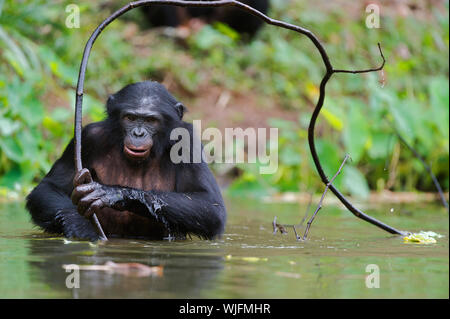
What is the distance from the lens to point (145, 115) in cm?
626

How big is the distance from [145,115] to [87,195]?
3.49ft

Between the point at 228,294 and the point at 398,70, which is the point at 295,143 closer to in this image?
the point at 398,70

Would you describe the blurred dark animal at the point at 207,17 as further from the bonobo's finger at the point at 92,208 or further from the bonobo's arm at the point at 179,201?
the bonobo's finger at the point at 92,208

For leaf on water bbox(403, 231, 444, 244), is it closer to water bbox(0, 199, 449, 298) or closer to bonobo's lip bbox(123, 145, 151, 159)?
water bbox(0, 199, 449, 298)

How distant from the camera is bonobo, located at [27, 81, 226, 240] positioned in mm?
5957

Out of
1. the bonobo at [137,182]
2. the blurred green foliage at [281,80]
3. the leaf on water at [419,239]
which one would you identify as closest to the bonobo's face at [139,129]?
the bonobo at [137,182]

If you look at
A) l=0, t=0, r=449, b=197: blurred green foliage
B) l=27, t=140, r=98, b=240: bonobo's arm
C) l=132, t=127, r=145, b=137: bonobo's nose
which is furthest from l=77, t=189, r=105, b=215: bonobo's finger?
l=0, t=0, r=449, b=197: blurred green foliage

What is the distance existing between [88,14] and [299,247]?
1178 cm

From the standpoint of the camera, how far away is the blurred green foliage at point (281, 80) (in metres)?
11.3

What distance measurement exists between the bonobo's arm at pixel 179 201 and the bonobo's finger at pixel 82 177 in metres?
0.01

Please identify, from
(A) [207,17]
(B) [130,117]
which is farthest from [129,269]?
(A) [207,17]

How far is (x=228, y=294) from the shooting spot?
357 cm

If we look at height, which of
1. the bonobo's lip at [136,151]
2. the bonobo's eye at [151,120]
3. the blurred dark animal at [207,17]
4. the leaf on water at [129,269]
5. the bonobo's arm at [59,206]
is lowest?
the leaf on water at [129,269]
